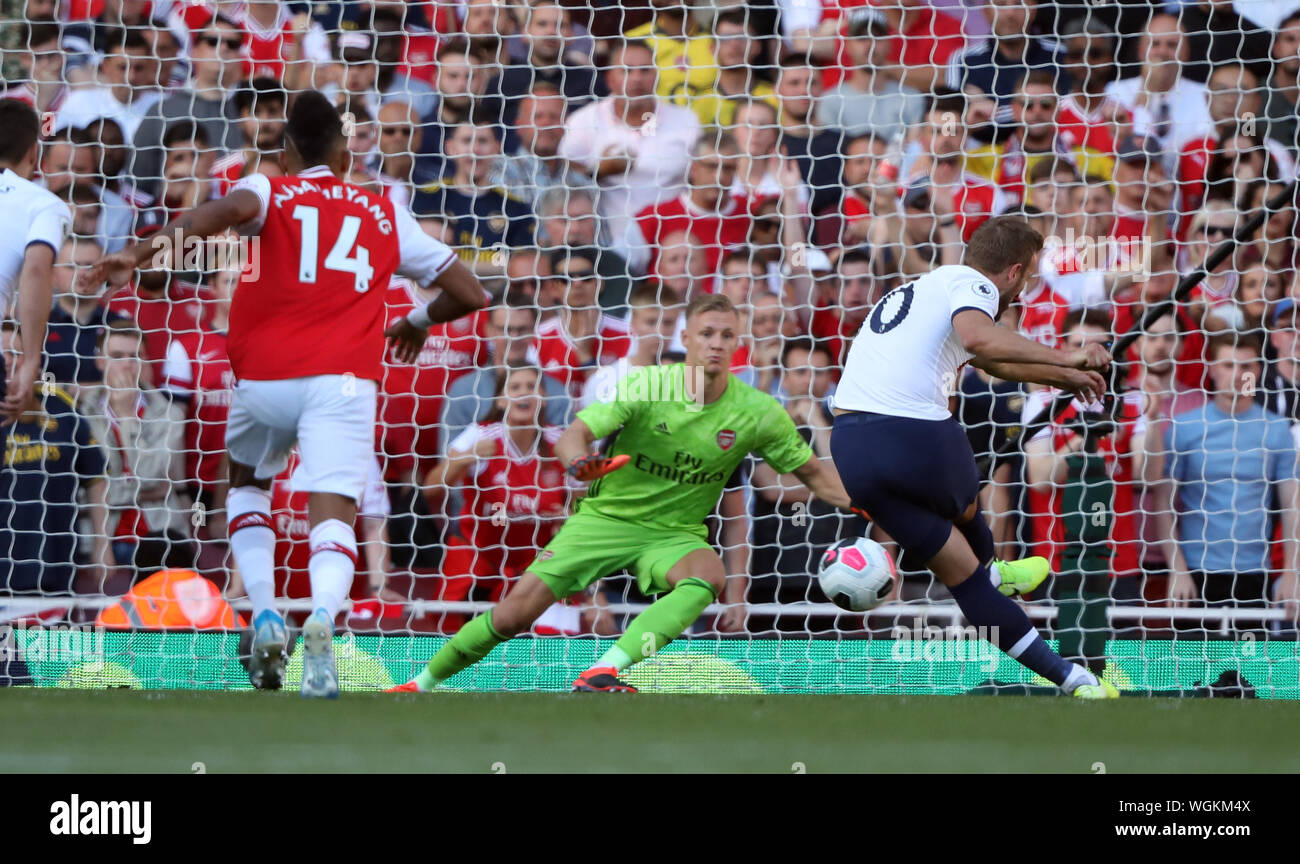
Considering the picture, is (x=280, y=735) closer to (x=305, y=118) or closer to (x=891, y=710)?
(x=891, y=710)

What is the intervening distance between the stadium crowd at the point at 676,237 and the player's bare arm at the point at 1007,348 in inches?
72.9

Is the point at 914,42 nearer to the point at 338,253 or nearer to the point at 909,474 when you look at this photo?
the point at 909,474

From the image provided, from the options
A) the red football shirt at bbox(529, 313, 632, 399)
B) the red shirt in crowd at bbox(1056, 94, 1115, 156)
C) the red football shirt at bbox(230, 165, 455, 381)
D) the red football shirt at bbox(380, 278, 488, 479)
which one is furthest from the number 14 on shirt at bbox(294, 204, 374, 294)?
the red shirt in crowd at bbox(1056, 94, 1115, 156)

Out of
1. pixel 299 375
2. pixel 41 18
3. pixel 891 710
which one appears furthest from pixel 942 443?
pixel 41 18

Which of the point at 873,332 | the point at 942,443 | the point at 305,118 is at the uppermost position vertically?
the point at 305,118

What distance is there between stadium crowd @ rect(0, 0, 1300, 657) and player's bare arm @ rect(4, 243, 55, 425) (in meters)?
2.22

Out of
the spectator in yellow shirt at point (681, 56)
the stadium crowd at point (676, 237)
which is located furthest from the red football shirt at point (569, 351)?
the spectator in yellow shirt at point (681, 56)

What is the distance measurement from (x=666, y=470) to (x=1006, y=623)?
144 centimetres

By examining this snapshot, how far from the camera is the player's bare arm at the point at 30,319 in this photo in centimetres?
449

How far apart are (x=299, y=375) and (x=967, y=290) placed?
6.79 ft

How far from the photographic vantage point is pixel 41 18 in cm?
795

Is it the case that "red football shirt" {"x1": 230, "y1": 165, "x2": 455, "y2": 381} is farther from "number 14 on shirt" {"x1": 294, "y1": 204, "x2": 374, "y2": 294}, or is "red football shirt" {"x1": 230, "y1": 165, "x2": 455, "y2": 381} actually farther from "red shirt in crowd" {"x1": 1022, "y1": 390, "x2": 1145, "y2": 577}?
"red shirt in crowd" {"x1": 1022, "y1": 390, "x2": 1145, "y2": 577}

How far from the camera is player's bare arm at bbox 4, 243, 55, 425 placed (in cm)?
449

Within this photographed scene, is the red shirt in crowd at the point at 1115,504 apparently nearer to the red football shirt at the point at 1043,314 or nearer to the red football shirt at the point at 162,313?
the red football shirt at the point at 1043,314
